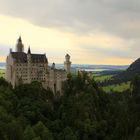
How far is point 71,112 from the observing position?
439ft

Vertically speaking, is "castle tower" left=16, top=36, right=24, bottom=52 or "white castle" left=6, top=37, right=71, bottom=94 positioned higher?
"castle tower" left=16, top=36, right=24, bottom=52

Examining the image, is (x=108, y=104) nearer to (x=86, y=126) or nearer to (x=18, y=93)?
(x=86, y=126)

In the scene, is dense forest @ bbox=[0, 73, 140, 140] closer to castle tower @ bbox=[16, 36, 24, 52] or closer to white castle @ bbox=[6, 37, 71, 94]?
white castle @ bbox=[6, 37, 71, 94]

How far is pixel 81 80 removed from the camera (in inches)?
5999

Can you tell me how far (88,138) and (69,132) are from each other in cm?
1225

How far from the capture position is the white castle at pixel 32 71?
142m

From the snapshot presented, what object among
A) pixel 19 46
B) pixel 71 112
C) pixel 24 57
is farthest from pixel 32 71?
pixel 71 112

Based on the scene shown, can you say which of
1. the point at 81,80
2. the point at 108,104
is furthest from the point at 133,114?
the point at 81,80

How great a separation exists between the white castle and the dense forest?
13.8 ft

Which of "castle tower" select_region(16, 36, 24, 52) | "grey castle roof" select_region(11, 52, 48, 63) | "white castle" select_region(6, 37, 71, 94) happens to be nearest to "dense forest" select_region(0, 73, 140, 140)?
"white castle" select_region(6, 37, 71, 94)

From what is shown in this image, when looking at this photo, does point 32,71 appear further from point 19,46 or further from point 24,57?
point 19,46

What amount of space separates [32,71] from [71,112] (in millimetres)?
25730

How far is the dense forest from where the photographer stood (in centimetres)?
11506

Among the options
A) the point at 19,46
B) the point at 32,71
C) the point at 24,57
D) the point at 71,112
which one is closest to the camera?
the point at 71,112
